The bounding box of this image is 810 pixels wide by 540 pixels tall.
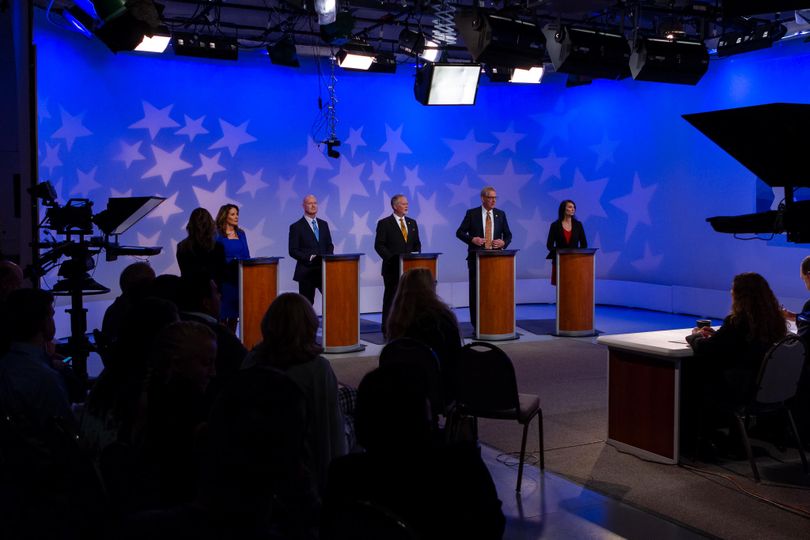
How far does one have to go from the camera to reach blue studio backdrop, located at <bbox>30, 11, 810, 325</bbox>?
32.3 ft

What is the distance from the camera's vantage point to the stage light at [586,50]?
7949mm

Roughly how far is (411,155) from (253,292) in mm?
4955

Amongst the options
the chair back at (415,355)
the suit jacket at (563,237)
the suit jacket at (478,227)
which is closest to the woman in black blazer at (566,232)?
the suit jacket at (563,237)

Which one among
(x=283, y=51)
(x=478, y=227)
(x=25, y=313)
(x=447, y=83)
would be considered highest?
(x=283, y=51)

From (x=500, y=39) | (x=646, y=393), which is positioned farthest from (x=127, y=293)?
(x=500, y=39)

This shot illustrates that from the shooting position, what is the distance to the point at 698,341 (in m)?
4.50

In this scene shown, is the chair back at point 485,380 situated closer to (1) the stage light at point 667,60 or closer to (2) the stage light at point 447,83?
(1) the stage light at point 667,60

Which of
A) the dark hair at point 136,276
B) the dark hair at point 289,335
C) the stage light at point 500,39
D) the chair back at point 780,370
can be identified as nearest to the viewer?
the dark hair at point 289,335

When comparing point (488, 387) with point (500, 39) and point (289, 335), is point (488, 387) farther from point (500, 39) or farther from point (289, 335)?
point (500, 39)

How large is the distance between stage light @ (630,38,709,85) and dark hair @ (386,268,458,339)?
16.1 feet

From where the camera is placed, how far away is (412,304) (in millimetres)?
4285

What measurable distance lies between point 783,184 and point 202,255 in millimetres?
4901

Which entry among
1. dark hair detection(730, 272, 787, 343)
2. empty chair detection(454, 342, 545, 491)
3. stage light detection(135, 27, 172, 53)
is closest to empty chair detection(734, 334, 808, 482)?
dark hair detection(730, 272, 787, 343)

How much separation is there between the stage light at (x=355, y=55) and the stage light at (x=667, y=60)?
10.2 ft
